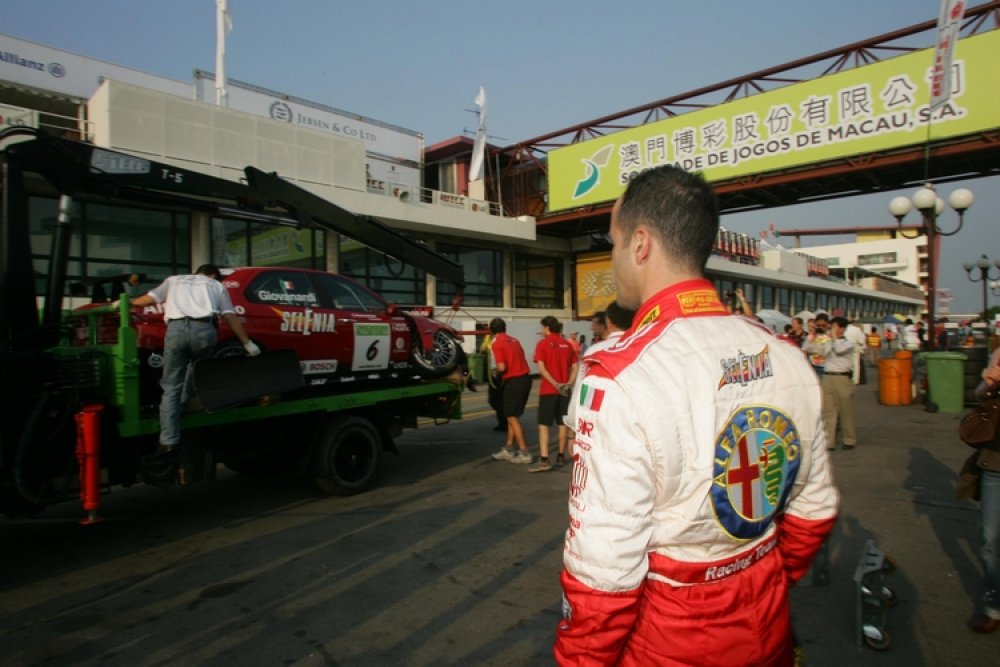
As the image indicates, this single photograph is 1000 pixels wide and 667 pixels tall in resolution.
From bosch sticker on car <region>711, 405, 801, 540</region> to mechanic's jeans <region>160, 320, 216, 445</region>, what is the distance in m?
4.60

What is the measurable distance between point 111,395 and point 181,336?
0.67 meters

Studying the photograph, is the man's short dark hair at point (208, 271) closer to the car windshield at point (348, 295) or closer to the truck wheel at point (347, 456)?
the car windshield at point (348, 295)

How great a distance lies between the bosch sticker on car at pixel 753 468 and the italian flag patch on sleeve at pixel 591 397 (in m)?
0.29

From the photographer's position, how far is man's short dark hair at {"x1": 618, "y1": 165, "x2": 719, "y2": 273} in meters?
1.45

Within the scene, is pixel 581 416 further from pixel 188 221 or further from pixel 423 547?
pixel 188 221

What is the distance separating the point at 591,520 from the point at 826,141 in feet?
63.1

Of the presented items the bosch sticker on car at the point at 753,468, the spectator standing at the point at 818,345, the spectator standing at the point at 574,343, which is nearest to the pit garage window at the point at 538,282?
the spectator standing at the point at 818,345

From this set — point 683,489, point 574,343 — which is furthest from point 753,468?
point 574,343

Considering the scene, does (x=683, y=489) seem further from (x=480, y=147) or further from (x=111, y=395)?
(x=480, y=147)

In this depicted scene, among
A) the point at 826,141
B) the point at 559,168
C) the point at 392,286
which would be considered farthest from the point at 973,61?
the point at 392,286

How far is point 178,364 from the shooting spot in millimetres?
4793

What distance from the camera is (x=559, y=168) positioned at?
23.2 metres

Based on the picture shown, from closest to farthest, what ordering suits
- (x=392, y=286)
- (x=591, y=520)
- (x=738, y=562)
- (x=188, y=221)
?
(x=591, y=520)
(x=738, y=562)
(x=188, y=221)
(x=392, y=286)

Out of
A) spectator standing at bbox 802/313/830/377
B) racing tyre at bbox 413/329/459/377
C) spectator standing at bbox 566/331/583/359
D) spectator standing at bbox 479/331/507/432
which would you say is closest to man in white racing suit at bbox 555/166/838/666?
racing tyre at bbox 413/329/459/377
